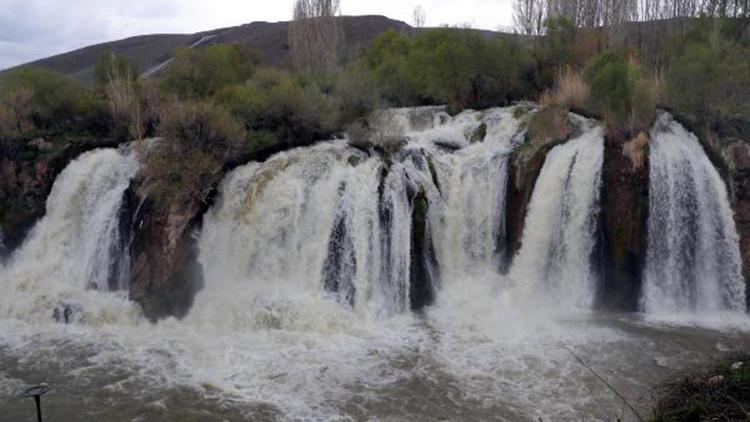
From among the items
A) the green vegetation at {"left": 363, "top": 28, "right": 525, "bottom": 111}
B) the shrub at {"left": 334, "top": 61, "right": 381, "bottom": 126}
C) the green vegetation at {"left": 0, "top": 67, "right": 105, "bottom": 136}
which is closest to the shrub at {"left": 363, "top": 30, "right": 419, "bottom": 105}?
the green vegetation at {"left": 363, "top": 28, "right": 525, "bottom": 111}

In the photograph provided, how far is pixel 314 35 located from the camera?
33.1 meters

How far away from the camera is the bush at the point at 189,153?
15344 mm

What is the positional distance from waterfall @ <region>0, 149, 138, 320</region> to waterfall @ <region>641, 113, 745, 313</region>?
1225 cm

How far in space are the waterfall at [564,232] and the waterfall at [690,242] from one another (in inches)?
50.3

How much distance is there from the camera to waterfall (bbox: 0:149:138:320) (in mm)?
14914

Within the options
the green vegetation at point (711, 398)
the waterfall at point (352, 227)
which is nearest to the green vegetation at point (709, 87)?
the waterfall at point (352, 227)

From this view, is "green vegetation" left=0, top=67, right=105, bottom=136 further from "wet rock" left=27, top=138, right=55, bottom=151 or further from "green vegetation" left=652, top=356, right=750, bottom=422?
"green vegetation" left=652, top=356, right=750, bottom=422

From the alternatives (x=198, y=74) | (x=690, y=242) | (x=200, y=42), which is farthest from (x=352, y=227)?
(x=200, y=42)

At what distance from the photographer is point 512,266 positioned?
15.3m

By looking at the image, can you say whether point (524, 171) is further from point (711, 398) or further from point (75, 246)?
point (75, 246)

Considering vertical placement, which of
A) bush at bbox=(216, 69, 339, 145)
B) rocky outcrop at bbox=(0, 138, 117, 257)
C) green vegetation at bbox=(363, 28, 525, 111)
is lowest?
rocky outcrop at bbox=(0, 138, 117, 257)

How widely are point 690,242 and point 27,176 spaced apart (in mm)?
16804

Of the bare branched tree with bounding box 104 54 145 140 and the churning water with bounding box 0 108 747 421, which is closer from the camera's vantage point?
the churning water with bounding box 0 108 747 421

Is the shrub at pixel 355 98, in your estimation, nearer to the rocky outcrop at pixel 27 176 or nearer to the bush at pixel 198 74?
Result: the bush at pixel 198 74
